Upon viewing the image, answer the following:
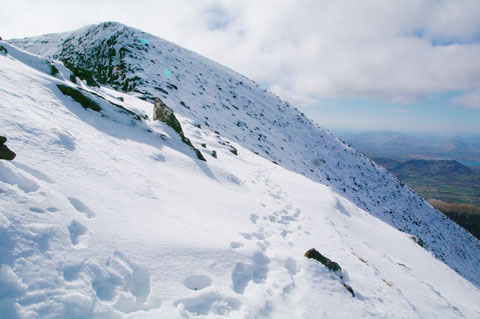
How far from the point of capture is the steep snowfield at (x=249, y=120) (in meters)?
21.6

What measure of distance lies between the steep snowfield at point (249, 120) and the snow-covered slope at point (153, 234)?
33.3 feet

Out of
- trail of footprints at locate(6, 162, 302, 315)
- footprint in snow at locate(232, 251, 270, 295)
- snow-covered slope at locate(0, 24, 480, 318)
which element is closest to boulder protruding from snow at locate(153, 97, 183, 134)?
snow-covered slope at locate(0, 24, 480, 318)

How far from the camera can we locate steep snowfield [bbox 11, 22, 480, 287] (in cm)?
2161

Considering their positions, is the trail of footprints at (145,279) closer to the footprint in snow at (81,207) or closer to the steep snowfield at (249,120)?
the footprint in snow at (81,207)

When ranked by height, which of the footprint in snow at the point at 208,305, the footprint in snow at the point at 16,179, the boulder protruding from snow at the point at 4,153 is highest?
the boulder protruding from snow at the point at 4,153

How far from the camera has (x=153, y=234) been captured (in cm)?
405

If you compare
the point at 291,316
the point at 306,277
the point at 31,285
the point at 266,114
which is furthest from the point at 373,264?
the point at 266,114

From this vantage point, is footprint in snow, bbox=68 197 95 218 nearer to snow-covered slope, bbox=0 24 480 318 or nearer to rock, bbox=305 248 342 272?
snow-covered slope, bbox=0 24 480 318

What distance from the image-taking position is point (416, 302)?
6.00 m

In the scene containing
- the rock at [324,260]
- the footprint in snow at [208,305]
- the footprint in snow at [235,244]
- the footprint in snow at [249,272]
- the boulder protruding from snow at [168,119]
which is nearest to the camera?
the footprint in snow at [208,305]

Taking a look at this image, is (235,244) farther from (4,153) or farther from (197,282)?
(4,153)

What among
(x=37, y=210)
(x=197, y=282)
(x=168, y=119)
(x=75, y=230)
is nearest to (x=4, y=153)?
(x=37, y=210)

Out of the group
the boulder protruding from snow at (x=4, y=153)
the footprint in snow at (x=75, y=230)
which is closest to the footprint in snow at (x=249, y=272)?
the footprint in snow at (x=75, y=230)

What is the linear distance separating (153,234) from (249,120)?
26.1 meters
